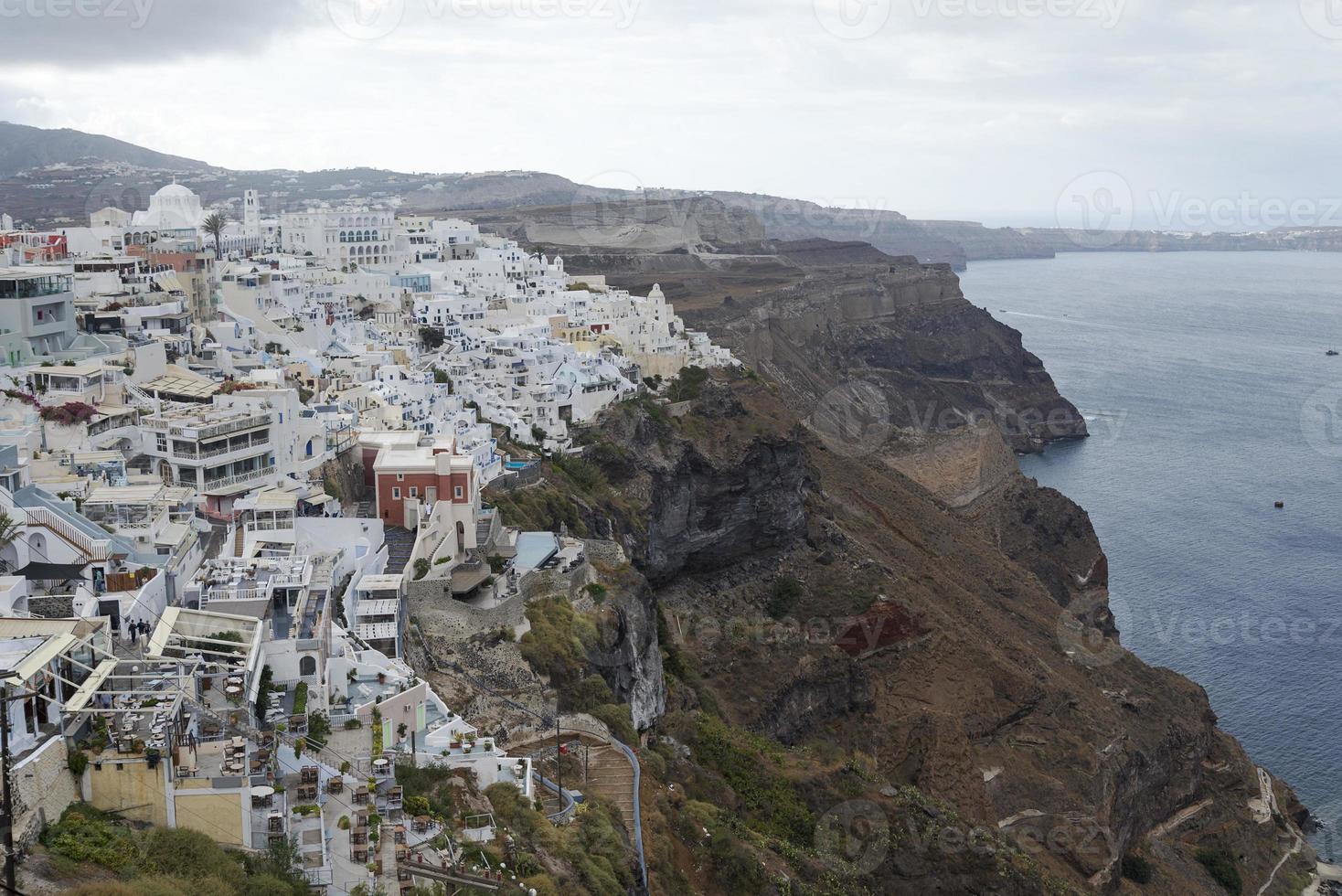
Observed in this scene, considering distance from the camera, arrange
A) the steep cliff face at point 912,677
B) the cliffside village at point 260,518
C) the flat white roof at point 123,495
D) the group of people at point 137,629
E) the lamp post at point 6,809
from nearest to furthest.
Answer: the lamp post at point 6,809 → the cliffside village at point 260,518 → the group of people at point 137,629 → the flat white roof at point 123,495 → the steep cliff face at point 912,677

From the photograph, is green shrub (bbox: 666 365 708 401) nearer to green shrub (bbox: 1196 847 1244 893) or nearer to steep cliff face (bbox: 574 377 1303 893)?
steep cliff face (bbox: 574 377 1303 893)

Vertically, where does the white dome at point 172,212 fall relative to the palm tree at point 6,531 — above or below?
above

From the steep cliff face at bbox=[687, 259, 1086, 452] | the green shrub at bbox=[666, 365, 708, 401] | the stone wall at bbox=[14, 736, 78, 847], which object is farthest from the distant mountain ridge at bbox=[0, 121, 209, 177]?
the stone wall at bbox=[14, 736, 78, 847]

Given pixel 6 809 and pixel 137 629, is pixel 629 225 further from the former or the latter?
pixel 6 809

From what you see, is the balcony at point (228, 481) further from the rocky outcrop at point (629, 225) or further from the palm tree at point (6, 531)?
the rocky outcrop at point (629, 225)

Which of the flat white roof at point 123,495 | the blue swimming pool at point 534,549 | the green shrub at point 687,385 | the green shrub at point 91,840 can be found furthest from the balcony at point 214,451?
the green shrub at point 687,385

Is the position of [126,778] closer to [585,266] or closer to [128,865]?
[128,865]
